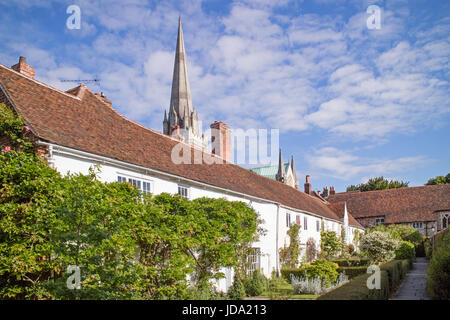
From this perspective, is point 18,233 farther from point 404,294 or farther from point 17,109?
point 404,294

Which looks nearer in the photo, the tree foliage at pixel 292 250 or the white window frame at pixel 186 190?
the white window frame at pixel 186 190

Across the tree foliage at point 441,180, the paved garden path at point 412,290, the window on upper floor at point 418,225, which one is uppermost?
the tree foliage at point 441,180

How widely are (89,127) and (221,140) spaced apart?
1642cm

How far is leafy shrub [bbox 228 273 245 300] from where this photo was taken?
1548 centimetres

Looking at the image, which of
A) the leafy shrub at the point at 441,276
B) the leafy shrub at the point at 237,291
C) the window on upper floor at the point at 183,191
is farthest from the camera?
the leafy shrub at the point at 237,291

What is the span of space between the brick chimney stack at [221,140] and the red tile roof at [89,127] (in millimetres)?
9753

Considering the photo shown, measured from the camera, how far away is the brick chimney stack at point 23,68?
14148mm

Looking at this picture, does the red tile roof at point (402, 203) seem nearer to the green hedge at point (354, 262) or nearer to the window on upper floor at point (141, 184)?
the green hedge at point (354, 262)

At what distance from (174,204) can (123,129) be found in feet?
17.3

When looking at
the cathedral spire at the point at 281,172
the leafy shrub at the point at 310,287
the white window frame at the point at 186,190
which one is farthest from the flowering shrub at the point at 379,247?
the cathedral spire at the point at 281,172

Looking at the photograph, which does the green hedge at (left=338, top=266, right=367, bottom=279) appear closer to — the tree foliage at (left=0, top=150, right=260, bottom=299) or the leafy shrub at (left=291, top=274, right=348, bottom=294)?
the leafy shrub at (left=291, top=274, right=348, bottom=294)

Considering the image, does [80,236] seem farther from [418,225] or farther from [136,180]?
[418,225]

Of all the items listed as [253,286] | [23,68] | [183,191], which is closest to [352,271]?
[253,286]

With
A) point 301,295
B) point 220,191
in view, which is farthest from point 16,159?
point 301,295
